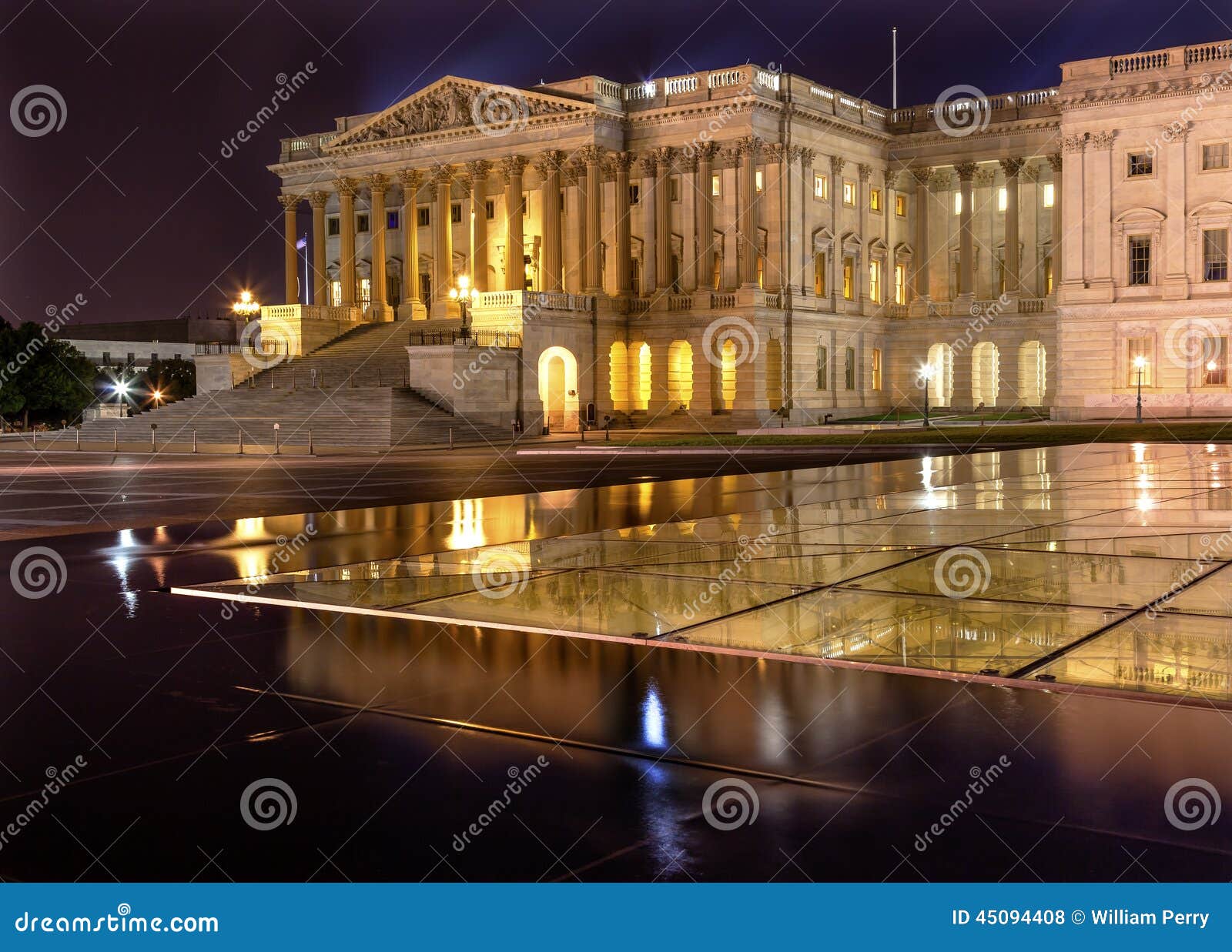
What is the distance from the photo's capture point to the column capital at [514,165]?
3036 inches

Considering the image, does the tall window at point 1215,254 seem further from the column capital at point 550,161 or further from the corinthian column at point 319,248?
the corinthian column at point 319,248

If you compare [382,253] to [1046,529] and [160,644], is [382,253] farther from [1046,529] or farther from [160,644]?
[160,644]

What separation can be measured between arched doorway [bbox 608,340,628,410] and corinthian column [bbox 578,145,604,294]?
3.40 meters

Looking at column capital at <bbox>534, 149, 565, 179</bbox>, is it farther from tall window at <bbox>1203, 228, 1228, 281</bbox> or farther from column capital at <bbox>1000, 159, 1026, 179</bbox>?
tall window at <bbox>1203, 228, 1228, 281</bbox>

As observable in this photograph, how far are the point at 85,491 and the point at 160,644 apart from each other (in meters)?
21.3

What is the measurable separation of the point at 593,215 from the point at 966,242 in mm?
24227

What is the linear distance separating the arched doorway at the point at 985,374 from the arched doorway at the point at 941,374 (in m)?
1.55

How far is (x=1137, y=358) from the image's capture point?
213 ft

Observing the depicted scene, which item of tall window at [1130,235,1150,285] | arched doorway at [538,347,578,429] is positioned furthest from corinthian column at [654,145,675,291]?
tall window at [1130,235,1150,285]

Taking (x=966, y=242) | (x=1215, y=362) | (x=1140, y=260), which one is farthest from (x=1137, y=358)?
(x=966, y=242)

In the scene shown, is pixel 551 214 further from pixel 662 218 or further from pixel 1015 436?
pixel 1015 436

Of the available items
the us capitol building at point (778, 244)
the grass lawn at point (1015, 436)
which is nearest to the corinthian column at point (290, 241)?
the us capitol building at point (778, 244)

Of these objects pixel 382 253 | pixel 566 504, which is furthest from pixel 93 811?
pixel 382 253

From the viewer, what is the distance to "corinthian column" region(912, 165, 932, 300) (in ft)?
283
